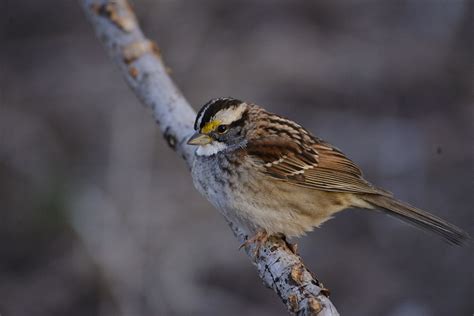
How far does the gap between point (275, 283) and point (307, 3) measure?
4.99m

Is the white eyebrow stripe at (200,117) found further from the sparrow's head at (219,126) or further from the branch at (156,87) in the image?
the branch at (156,87)

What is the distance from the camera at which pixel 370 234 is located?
19.5 ft

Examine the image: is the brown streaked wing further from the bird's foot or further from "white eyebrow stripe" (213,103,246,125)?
the bird's foot

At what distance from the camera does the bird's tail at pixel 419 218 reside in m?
3.77

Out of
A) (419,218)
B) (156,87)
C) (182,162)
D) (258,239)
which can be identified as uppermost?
(182,162)

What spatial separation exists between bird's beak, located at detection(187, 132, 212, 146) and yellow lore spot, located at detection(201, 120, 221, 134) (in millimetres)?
27

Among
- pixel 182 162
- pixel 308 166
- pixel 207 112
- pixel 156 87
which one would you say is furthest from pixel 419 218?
pixel 182 162

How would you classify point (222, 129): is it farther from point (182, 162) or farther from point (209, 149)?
point (182, 162)

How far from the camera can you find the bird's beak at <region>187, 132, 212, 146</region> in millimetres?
3740

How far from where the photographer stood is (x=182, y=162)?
6.26 m

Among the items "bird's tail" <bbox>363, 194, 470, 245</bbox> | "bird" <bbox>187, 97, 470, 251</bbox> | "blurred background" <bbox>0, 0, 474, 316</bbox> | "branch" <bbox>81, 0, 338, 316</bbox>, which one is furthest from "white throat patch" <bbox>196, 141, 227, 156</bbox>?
"blurred background" <bbox>0, 0, 474, 316</bbox>

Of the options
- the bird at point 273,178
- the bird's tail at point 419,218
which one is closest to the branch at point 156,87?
the bird at point 273,178

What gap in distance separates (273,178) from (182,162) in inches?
98.3

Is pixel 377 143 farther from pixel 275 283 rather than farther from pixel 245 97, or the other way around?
pixel 275 283
